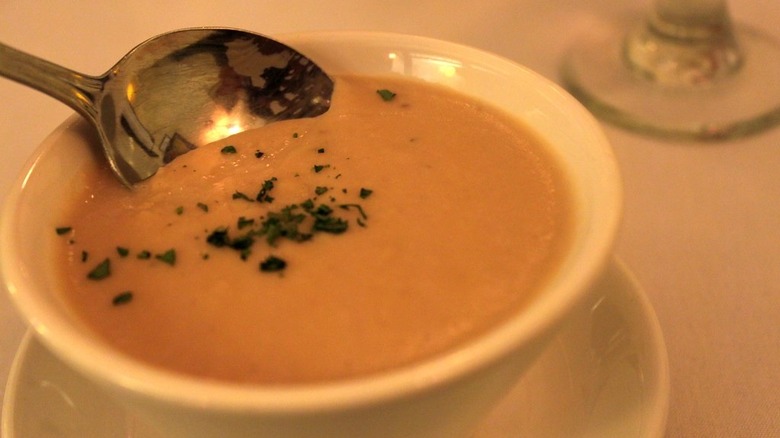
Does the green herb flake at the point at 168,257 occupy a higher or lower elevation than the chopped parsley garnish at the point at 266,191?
higher

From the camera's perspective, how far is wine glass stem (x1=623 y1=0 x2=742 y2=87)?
2154 mm

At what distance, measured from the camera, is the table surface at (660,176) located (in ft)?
4.42

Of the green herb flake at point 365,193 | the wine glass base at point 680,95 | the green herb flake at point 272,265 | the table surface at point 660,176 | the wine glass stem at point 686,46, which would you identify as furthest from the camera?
the wine glass stem at point 686,46

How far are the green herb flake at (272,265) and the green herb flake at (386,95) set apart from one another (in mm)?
530

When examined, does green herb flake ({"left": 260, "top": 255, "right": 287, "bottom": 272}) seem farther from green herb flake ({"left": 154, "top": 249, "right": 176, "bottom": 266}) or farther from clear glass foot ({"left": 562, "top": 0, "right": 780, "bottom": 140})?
clear glass foot ({"left": 562, "top": 0, "right": 780, "bottom": 140})

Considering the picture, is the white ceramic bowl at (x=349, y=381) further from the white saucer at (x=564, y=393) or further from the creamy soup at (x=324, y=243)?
the white saucer at (x=564, y=393)

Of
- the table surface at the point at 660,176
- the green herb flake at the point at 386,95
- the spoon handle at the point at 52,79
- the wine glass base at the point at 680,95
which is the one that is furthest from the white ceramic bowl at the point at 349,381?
the wine glass base at the point at 680,95

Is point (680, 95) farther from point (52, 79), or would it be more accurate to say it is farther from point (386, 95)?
point (52, 79)

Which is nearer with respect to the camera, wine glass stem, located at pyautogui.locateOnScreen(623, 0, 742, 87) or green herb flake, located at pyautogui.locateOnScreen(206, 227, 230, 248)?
green herb flake, located at pyautogui.locateOnScreen(206, 227, 230, 248)

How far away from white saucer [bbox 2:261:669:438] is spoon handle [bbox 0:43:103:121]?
1.34ft

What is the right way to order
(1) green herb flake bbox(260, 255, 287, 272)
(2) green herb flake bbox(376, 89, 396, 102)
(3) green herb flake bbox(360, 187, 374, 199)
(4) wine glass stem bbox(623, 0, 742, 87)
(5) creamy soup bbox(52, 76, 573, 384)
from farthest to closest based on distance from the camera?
(4) wine glass stem bbox(623, 0, 742, 87), (2) green herb flake bbox(376, 89, 396, 102), (3) green herb flake bbox(360, 187, 374, 199), (1) green herb flake bbox(260, 255, 287, 272), (5) creamy soup bbox(52, 76, 573, 384)

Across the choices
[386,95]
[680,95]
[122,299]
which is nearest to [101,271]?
[122,299]

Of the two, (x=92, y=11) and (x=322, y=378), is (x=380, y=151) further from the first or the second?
(x=92, y=11)

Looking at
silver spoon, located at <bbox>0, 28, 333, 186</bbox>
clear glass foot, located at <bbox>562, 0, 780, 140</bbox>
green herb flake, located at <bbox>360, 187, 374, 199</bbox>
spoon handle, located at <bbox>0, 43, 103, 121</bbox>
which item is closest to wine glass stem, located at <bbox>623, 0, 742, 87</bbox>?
clear glass foot, located at <bbox>562, 0, 780, 140</bbox>
